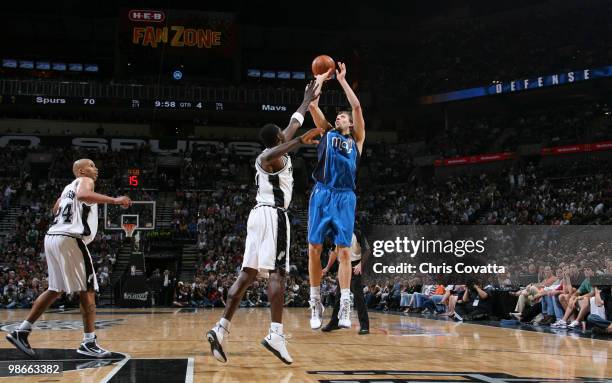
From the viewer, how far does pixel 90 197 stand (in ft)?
19.1

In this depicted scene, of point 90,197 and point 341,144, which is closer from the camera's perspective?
point 90,197

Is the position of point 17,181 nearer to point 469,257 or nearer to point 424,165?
point 424,165

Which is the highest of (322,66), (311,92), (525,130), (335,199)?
(525,130)

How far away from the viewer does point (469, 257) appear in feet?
53.0

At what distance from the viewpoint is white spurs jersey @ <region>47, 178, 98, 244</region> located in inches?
234

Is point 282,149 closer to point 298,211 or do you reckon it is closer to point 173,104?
point 298,211

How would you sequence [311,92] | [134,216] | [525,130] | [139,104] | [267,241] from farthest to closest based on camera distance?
1. [139,104]
2. [525,130]
3. [134,216]
4. [311,92]
5. [267,241]

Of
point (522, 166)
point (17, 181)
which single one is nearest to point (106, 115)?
point (17, 181)

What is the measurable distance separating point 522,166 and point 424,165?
5144 mm

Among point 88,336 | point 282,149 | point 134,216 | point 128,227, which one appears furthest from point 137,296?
point 282,149

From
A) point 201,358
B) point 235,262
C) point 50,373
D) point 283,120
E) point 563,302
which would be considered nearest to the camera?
point 50,373

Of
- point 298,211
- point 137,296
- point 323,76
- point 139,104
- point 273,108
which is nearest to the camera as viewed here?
point 323,76

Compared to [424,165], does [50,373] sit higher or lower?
lower

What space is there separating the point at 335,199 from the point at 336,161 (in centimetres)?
38
